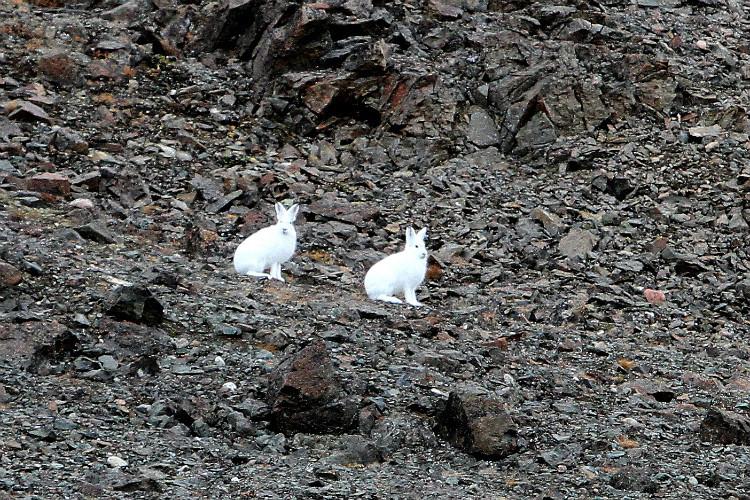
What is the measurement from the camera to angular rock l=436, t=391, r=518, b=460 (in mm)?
10281

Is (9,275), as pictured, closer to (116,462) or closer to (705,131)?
(116,462)

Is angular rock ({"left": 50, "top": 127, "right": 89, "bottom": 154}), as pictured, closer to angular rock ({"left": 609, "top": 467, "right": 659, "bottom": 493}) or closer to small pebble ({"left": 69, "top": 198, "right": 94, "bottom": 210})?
small pebble ({"left": 69, "top": 198, "right": 94, "bottom": 210})

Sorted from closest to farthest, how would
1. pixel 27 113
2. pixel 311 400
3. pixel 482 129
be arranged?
pixel 311 400
pixel 27 113
pixel 482 129

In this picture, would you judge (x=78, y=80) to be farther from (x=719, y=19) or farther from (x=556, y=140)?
(x=719, y=19)

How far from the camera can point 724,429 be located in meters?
11.4

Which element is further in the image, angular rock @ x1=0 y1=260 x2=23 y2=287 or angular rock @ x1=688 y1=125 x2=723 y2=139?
angular rock @ x1=688 y1=125 x2=723 y2=139

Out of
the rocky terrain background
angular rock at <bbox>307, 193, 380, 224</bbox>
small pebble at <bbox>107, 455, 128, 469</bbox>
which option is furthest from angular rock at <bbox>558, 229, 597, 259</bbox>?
small pebble at <bbox>107, 455, 128, 469</bbox>

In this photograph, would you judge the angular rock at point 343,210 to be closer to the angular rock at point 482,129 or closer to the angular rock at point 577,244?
the angular rock at point 577,244

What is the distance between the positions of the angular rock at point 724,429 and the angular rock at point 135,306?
6.11 metres

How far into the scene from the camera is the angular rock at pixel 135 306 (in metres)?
12.2

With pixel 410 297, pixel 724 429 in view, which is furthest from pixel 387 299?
pixel 724 429

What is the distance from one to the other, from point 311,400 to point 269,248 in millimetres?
5481

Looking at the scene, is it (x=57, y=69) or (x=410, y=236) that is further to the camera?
(x=57, y=69)

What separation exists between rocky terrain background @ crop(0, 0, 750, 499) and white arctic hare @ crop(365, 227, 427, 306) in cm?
36
